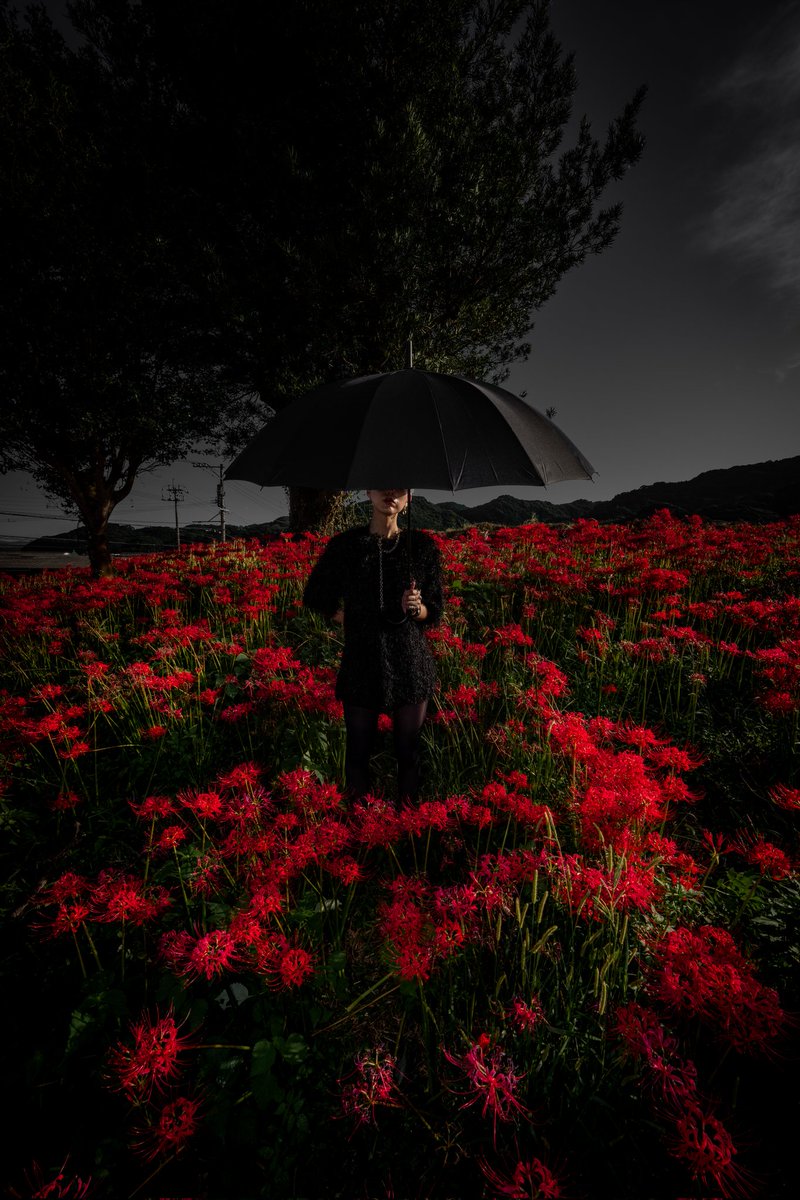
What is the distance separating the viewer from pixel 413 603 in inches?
103

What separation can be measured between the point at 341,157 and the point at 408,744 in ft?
41.6

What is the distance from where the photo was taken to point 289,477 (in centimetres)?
258

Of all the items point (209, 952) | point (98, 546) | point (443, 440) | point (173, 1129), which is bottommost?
point (173, 1129)

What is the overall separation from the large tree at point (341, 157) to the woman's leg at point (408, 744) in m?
9.67

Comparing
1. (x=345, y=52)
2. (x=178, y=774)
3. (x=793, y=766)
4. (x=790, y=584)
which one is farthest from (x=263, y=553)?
(x=345, y=52)

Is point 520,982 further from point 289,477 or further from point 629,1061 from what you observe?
point 289,477

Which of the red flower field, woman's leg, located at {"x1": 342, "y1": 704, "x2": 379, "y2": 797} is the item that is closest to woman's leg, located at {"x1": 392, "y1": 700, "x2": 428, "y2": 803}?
woman's leg, located at {"x1": 342, "y1": 704, "x2": 379, "y2": 797}

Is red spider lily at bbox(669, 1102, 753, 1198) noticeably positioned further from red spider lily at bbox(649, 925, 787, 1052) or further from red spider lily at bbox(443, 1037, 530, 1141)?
red spider lily at bbox(443, 1037, 530, 1141)

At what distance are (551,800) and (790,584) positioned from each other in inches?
240

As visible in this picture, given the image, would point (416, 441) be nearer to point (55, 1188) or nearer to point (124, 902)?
point (124, 902)

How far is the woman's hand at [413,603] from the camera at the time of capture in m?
2.61

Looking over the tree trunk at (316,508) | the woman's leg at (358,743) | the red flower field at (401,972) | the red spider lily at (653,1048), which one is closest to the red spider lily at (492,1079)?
the red flower field at (401,972)

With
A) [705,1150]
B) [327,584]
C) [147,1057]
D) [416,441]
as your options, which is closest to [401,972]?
[147,1057]

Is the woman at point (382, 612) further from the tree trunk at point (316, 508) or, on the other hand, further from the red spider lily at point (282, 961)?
the tree trunk at point (316, 508)
